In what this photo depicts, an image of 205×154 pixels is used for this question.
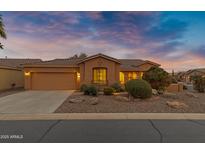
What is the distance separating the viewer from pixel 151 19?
17656 mm

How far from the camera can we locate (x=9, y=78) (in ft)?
71.8

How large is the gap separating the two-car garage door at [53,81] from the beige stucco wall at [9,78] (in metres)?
3.16

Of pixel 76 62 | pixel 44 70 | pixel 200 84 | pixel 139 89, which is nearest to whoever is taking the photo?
pixel 139 89

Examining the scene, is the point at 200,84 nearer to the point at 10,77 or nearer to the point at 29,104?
the point at 29,104

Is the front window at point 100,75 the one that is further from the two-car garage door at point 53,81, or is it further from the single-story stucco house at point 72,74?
the two-car garage door at point 53,81

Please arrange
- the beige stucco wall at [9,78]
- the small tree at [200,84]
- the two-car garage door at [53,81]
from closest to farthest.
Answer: the small tree at [200,84], the beige stucco wall at [9,78], the two-car garage door at [53,81]

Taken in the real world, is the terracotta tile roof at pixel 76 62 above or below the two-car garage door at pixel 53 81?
above

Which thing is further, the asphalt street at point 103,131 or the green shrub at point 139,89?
the green shrub at point 139,89

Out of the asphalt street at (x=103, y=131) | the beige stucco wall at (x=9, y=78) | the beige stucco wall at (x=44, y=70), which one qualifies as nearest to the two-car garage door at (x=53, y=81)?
the beige stucco wall at (x=44, y=70)

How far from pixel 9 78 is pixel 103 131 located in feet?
64.3

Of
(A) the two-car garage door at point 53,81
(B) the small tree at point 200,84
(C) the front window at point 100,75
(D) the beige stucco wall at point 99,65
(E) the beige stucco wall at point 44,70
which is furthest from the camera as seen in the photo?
(A) the two-car garage door at point 53,81

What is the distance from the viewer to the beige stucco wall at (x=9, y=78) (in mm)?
20175

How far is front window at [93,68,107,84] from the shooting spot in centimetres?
1994

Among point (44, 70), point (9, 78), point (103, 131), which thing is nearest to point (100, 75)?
point (44, 70)
